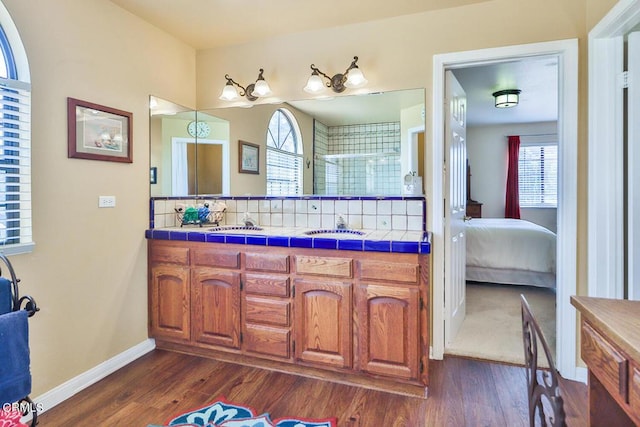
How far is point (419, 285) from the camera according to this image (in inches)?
76.5

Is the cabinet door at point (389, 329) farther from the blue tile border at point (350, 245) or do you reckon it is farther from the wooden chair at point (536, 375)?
the wooden chair at point (536, 375)

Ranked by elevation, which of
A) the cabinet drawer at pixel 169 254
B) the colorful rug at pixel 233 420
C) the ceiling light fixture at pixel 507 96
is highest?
the ceiling light fixture at pixel 507 96

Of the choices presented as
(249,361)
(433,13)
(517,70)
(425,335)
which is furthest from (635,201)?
(249,361)

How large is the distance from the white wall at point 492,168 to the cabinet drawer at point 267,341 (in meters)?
5.79

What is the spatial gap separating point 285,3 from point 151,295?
225cm

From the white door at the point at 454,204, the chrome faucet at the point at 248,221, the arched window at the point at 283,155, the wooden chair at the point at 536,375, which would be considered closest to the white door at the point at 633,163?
the white door at the point at 454,204

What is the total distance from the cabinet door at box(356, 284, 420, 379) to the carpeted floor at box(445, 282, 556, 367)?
2.45 feet

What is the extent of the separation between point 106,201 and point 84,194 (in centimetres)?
16

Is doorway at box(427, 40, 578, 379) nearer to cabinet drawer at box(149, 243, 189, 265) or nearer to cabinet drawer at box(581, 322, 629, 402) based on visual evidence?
cabinet drawer at box(581, 322, 629, 402)

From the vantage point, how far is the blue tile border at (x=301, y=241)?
1.94m

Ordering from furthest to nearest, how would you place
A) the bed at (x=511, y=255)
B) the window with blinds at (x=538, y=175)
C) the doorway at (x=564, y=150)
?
the window with blinds at (x=538, y=175) < the bed at (x=511, y=255) < the doorway at (x=564, y=150)

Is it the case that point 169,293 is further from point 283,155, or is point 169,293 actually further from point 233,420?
point 283,155

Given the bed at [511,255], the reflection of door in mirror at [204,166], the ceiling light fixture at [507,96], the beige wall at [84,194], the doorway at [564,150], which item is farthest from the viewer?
the ceiling light fixture at [507,96]

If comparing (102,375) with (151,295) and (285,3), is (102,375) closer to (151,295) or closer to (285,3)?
(151,295)
